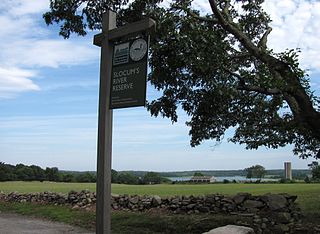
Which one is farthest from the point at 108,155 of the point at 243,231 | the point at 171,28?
the point at 171,28

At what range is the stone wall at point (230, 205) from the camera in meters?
13.2

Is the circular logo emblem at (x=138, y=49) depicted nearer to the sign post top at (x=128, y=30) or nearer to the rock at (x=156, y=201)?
the sign post top at (x=128, y=30)

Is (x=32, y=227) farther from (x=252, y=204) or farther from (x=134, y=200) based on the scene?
(x=252, y=204)

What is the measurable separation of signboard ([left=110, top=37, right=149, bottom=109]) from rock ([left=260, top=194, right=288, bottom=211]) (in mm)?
9355

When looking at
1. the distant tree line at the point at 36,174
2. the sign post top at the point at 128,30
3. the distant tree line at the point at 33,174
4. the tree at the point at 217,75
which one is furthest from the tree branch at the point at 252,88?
the distant tree line at the point at 33,174

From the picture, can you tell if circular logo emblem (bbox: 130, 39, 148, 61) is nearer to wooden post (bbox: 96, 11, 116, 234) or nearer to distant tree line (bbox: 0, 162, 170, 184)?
wooden post (bbox: 96, 11, 116, 234)

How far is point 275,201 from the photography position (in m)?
14.4

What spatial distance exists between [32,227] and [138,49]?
992cm

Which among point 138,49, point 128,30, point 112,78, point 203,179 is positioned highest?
point 128,30

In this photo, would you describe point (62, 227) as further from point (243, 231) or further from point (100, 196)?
point (100, 196)

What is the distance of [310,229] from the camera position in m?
12.4

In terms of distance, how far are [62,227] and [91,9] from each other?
6673 millimetres

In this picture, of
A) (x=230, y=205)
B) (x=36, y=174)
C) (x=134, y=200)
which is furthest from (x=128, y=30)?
(x=36, y=174)

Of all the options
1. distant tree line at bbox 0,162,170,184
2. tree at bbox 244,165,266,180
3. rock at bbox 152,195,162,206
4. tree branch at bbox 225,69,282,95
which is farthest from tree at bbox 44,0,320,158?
distant tree line at bbox 0,162,170,184
